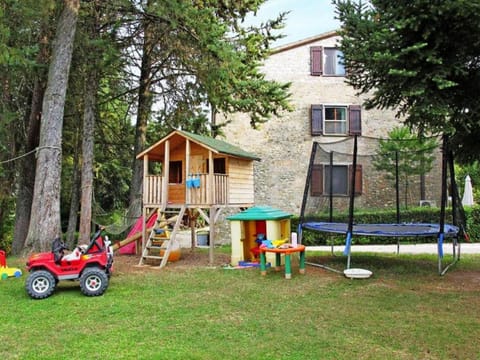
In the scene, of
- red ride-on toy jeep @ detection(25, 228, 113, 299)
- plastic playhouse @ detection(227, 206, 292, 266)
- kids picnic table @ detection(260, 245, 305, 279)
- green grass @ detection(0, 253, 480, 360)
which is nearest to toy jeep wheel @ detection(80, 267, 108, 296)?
red ride-on toy jeep @ detection(25, 228, 113, 299)

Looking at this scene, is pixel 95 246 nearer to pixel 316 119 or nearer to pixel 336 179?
pixel 336 179

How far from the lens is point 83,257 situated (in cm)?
607

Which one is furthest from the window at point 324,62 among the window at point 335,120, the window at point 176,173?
the window at point 176,173

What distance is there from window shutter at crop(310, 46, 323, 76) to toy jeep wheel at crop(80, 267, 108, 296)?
45.0ft

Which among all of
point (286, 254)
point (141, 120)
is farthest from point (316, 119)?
point (286, 254)

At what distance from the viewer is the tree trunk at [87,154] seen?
10359mm

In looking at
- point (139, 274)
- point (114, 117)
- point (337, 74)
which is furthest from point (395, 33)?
point (337, 74)

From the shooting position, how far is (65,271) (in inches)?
235

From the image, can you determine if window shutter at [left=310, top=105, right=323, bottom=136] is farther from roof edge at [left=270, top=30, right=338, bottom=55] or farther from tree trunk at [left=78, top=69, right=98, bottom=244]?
tree trunk at [left=78, top=69, right=98, bottom=244]

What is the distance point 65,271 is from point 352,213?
496 centimetres

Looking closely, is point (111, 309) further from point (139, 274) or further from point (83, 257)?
point (139, 274)

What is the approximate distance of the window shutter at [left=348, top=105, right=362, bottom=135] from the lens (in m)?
17.1

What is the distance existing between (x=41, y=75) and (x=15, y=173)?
10.7 ft

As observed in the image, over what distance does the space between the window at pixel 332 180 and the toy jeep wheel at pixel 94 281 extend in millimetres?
4902
